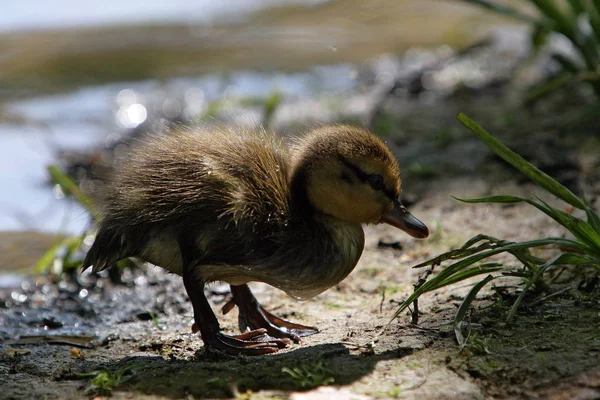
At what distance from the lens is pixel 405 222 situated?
12.8 ft

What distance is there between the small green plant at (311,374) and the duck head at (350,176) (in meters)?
0.88

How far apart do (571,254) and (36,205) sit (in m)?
4.30

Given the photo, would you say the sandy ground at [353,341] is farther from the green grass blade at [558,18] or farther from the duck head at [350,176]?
the green grass blade at [558,18]

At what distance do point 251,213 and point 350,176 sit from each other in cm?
48

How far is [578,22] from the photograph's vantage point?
5.96 meters

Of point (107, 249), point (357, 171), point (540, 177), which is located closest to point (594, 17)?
point (540, 177)

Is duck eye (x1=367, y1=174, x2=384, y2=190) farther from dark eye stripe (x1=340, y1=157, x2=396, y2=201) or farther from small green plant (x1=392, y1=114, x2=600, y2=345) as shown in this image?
small green plant (x1=392, y1=114, x2=600, y2=345)

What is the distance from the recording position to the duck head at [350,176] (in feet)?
12.4

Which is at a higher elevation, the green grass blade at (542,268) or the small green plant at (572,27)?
the small green plant at (572,27)

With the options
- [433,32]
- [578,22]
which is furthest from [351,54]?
[578,22]

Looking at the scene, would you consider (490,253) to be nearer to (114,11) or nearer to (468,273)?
(468,273)

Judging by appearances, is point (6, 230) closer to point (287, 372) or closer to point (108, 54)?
point (287, 372)

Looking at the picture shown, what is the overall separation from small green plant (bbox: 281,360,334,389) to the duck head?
88cm

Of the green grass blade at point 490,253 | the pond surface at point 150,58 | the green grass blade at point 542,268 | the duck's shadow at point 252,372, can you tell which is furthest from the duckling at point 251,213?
the pond surface at point 150,58
